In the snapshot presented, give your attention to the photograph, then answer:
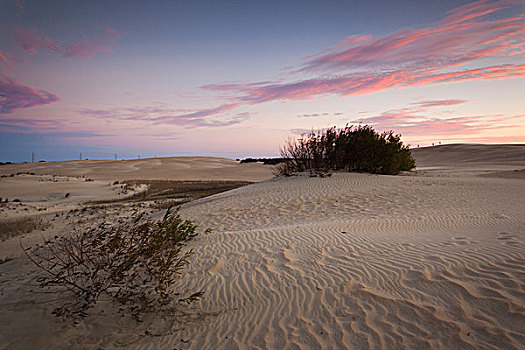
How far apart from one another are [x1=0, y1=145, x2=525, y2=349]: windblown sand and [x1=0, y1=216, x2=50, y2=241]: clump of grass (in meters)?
4.03

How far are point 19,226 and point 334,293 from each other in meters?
11.1

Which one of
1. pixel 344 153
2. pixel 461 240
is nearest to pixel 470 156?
pixel 344 153

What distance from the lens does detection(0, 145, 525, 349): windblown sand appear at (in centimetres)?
315

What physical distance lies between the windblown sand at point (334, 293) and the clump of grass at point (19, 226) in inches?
159

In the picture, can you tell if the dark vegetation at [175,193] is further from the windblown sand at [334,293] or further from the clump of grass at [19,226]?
the windblown sand at [334,293]

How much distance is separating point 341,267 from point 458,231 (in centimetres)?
317

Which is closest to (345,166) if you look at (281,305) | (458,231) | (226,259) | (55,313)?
(458,231)

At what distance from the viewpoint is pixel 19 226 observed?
10.2m

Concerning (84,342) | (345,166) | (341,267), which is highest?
(345,166)

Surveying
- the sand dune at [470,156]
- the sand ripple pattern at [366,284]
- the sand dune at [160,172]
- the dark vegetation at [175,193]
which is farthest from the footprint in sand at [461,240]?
the sand dune at [470,156]

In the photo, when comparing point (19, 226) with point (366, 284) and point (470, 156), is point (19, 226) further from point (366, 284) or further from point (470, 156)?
point (470, 156)

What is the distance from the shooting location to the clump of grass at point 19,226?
31.1 feet

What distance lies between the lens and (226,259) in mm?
5438

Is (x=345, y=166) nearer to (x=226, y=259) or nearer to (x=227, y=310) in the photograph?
(x=226, y=259)
